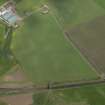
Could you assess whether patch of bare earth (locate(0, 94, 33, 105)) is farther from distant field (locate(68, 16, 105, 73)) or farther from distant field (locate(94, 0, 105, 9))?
distant field (locate(94, 0, 105, 9))

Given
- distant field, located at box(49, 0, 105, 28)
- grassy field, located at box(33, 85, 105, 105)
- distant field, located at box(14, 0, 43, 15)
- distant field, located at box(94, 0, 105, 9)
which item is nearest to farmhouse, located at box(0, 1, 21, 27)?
distant field, located at box(14, 0, 43, 15)

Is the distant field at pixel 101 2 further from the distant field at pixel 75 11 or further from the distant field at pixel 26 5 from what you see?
the distant field at pixel 26 5

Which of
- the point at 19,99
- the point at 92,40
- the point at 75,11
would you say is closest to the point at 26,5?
the point at 75,11

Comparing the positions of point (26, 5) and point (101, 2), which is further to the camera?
point (101, 2)

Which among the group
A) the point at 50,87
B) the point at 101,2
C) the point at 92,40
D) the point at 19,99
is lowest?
the point at 19,99

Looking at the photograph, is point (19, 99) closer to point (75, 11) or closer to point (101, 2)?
point (75, 11)

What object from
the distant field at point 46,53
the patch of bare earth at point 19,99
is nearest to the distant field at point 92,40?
the distant field at point 46,53

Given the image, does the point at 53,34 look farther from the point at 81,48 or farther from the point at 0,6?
the point at 0,6

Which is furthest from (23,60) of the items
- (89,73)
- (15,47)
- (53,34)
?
(89,73)
